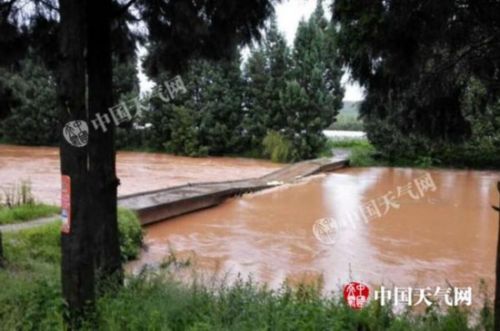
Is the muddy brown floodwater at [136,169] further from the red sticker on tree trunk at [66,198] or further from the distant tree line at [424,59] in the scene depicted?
the distant tree line at [424,59]

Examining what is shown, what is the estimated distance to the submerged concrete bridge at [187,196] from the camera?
8.43 m

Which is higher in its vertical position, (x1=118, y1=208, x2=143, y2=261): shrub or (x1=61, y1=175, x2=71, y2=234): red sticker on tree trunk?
(x1=61, y1=175, x2=71, y2=234): red sticker on tree trunk

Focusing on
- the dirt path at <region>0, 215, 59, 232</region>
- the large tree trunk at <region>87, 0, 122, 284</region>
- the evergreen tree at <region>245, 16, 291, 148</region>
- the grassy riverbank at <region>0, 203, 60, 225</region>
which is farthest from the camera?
the evergreen tree at <region>245, 16, 291, 148</region>

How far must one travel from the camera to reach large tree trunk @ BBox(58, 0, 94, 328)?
101 inches

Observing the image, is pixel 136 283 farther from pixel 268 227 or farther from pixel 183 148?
pixel 183 148

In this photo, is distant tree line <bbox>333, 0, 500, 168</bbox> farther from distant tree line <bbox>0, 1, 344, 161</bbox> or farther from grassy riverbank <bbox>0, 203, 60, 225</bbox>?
distant tree line <bbox>0, 1, 344, 161</bbox>

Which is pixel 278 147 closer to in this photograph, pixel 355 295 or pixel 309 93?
pixel 309 93

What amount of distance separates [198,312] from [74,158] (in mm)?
1048

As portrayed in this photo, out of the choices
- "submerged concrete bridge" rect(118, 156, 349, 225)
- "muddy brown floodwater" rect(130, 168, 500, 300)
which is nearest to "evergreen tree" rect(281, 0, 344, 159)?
"submerged concrete bridge" rect(118, 156, 349, 225)

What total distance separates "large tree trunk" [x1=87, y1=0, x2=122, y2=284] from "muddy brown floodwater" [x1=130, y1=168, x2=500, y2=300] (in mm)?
2197

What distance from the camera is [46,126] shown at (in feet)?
71.6

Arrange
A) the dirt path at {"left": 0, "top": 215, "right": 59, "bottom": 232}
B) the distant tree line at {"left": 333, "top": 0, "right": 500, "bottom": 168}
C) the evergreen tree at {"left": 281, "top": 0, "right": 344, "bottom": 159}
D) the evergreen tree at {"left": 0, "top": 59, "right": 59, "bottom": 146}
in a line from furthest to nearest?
the evergreen tree at {"left": 0, "top": 59, "right": 59, "bottom": 146} < the evergreen tree at {"left": 281, "top": 0, "right": 344, "bottom": 159} < the dirt path at {"left": 0, "top": 215, "right": 59, "bottom": 232} < the distant tree line at {"left": 333, "top": 0, "right": 500, "bottom": 168}

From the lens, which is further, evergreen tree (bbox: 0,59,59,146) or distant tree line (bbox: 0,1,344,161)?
evergreen tree (bbox: 0,59,59,146)

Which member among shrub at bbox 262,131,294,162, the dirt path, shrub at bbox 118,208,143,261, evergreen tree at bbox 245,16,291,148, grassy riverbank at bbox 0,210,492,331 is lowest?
shrub at bbox 118,208,143,261
